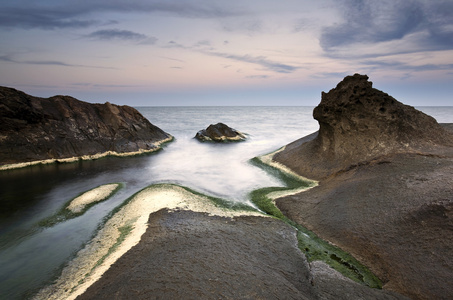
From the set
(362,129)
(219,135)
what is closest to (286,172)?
(362,129)

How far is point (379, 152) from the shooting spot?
60.4 ft

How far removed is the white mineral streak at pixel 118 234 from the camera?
27.6 ft

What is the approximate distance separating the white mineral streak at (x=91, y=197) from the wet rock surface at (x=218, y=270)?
7221 millimetres

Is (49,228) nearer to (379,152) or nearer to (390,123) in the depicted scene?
(379,152)

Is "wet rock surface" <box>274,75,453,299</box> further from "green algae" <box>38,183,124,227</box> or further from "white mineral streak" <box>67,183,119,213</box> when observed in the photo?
"white mineral streak" <box>67,183,119,213</box>

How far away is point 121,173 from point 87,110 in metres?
15.1

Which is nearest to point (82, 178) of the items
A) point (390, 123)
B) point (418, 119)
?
point (390, 123)

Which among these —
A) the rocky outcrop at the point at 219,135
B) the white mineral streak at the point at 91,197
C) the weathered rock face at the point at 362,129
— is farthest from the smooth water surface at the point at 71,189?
the rocky outcrop at the point at 219,135

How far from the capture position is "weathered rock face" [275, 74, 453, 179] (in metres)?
18.6

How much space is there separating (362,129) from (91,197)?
2094 centimetres

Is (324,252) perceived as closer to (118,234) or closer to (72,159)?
(118,234)

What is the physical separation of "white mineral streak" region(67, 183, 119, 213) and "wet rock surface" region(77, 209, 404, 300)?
722 centimetres

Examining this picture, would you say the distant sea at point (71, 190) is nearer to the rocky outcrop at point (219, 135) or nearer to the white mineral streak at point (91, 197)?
the white mineral streak at point (91, 197)

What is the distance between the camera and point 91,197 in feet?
56.9
